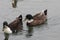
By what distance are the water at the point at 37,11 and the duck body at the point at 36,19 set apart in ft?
0.92

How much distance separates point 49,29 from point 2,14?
10.8 feet

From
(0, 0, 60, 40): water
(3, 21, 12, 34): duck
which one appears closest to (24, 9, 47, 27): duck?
(0, 0, 60, 40): water

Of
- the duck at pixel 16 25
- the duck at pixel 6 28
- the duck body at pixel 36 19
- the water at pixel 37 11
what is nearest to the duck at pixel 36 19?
the duck body at pixel 36 19

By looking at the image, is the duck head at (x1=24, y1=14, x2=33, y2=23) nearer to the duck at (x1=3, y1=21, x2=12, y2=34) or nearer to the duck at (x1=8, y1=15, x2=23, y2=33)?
the duck at (x1=8, y1=15, x2=23, y2=33)

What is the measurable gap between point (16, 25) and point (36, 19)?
162 centimetres

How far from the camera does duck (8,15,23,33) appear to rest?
15908mm

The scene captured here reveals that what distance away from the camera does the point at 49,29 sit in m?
15.7

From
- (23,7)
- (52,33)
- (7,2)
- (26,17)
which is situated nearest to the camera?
(52,33)

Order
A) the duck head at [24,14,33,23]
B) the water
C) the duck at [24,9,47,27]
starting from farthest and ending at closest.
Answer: the duck at [24,9,47,27] → the duck head at [24,14,33,23] → the water

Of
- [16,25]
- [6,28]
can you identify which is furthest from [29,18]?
[6,28]

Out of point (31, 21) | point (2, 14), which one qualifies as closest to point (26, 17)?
point (31, 21)

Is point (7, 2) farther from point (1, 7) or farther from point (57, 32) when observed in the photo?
point (57, 32)

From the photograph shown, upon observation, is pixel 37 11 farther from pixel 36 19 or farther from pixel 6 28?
pixel 6 28

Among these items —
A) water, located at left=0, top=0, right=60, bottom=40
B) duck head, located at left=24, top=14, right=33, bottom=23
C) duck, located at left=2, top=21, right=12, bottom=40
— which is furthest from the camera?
duck head, located at left=24, top=14, right=33, bottom=23
